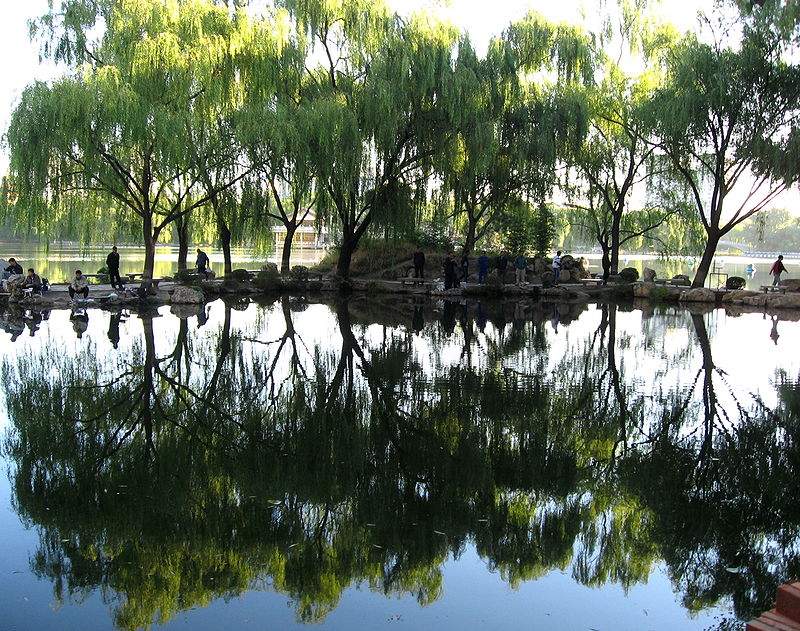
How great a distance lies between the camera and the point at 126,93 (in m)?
19.7

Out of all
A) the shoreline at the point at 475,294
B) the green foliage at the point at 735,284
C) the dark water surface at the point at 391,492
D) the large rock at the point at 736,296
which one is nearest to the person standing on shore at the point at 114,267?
the shoreline at the point at 475,294

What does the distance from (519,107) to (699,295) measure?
320 inches

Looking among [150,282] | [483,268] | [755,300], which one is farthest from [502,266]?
[150,282]

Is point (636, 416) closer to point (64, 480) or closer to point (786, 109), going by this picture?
point (64, 480)

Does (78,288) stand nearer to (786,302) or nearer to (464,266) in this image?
(464,266)

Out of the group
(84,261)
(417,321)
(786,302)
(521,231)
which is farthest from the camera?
(84,261)

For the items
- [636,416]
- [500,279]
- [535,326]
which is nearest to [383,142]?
[500,279]

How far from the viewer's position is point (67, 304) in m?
20.5

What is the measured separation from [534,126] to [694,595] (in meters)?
21.9

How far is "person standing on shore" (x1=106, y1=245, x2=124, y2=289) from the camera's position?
21.8m

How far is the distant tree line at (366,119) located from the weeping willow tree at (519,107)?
0.06m

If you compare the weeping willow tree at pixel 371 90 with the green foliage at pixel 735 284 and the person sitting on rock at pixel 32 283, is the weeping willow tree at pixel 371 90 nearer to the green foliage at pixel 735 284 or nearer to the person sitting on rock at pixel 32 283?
the person sitting on rock at pixel 32 283

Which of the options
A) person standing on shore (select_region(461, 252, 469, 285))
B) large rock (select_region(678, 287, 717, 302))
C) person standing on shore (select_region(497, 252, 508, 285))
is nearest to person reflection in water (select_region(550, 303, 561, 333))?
person standing on shore (select_region(497, 252, 508, 285))

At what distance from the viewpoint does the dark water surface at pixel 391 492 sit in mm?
4832
